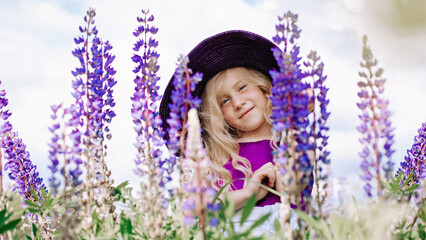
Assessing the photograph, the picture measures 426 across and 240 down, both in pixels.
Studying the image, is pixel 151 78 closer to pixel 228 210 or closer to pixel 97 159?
pixel 97 159

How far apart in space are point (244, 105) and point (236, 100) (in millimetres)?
92

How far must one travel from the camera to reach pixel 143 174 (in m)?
2.95

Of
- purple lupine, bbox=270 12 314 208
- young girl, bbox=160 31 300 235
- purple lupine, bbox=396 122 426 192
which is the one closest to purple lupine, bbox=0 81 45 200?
young girl, bbox=160 31 300 235

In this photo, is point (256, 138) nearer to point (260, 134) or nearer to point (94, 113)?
point (260, 134)

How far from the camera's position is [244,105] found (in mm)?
4762

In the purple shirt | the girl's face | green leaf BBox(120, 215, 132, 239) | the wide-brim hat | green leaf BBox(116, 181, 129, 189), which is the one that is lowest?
green leaf BBox(120, 215, 132, 239)

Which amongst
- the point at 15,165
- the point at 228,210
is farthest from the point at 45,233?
the point at 228,210

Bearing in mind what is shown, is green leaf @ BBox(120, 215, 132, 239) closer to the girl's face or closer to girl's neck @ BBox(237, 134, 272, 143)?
the girl's face

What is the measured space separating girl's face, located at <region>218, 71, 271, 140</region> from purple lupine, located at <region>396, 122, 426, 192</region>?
137cm

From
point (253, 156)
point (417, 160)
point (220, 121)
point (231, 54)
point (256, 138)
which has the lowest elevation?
point (417, 160)

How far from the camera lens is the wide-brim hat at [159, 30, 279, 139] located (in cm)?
481

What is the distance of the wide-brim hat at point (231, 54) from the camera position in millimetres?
4812

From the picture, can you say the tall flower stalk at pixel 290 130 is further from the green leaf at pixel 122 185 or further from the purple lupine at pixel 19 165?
the purple lupine at pixel 19 165

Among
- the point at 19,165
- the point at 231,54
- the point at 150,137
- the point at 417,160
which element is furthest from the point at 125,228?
the point at 417,160
